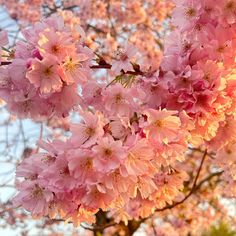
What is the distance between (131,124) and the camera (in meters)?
2.01

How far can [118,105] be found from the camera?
213cm

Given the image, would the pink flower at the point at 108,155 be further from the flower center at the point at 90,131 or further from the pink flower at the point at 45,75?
the pink flower at the point at 45,75

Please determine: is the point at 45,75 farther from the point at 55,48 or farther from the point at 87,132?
the point at 87,132

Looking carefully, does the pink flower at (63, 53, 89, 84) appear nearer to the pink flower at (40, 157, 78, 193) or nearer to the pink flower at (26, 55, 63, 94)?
the pink flower at (26, 55, 63, 94)

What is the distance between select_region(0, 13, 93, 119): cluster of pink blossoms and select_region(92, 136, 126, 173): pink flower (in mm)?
278

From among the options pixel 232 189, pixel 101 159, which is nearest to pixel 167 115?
pixel 101 159

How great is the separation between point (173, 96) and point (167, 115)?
0.16 m

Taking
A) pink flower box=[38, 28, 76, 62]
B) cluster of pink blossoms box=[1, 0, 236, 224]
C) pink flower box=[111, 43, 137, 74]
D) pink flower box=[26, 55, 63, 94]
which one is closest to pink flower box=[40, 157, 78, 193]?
cluster of pink blossoms box=[1, 0, 236, 224]

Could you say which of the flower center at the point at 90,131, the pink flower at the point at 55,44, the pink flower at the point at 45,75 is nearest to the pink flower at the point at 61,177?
the flower center at the point at 90,131

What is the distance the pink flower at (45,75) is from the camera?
1841 millimetres

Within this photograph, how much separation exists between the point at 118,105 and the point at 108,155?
395 mm

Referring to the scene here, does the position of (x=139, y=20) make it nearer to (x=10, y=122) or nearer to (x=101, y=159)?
(x=10, y=122)

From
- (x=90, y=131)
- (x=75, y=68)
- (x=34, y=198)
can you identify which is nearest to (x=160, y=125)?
(x=90, y=131)

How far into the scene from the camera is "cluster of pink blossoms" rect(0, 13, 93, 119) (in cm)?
186
